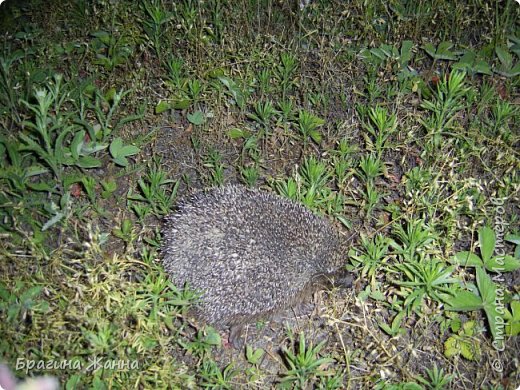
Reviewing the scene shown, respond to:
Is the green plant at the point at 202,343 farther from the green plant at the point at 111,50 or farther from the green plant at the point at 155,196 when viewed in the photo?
the green plant at the point at 111,50

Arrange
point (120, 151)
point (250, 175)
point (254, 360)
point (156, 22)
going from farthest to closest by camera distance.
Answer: point (156, 22) < point (120, 151) < point (250, 175) < point (254, 360)

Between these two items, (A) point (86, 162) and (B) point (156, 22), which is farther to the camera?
(B) point (156, 22)

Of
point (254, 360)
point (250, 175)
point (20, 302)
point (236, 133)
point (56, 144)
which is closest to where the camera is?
point (20, 302)

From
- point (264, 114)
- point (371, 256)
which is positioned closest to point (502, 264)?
point (371, 256)

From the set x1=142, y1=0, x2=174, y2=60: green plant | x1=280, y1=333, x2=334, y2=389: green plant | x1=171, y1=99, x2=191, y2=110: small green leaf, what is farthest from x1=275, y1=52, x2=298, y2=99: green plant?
x1=280, y1=333, x2=334, y2=389: green plant

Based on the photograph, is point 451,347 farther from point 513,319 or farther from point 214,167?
point 214,167

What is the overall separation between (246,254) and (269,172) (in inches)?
50.6

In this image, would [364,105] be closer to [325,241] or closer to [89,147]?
[325,241]

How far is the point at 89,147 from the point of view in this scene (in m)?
3.89

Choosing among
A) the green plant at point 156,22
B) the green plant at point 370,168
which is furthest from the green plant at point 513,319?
the green plant at point 156,22

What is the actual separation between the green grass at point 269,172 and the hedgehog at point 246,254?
144mm

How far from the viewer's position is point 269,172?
4148mm

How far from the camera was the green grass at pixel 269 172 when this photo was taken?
9.28 ft

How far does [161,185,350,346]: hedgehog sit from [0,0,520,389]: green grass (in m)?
0.14
